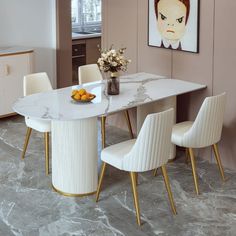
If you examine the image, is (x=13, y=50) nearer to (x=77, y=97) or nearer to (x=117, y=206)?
(x=77, y=97)

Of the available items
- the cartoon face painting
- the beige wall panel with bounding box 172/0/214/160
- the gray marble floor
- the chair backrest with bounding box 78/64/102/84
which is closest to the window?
the chair backrest with bounding box 78/64/102/84

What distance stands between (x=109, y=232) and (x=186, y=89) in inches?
67.7

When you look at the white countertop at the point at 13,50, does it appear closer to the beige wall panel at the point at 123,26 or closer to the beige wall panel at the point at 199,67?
the beige wall panel at the point at 123,26

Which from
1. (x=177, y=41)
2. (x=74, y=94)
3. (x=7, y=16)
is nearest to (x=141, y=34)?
(x=177, y=41)

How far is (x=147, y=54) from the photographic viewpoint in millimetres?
5590

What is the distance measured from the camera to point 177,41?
5164mm

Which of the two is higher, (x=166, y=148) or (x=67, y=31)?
(x=67, y=31)

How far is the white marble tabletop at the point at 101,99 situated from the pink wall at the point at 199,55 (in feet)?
0.43

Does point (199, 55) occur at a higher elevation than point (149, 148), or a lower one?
higher

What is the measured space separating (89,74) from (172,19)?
1.09 m

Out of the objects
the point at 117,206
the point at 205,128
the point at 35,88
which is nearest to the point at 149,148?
the point at 117,206

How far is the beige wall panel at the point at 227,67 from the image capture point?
4.68 meters

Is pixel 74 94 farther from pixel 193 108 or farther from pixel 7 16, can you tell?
pixel 7 16

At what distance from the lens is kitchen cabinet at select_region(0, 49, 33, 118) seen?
20.1ft
